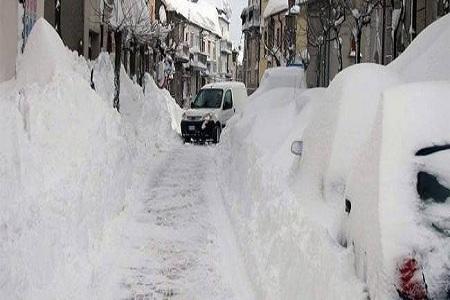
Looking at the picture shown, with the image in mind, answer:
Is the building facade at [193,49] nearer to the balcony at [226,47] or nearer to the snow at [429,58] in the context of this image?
the balcony at [226,47]

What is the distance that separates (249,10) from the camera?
67.5m

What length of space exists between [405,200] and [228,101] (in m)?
21.9

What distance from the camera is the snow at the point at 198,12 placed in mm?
58188

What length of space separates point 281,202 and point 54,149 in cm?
328

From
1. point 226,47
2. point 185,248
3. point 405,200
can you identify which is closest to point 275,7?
point 226,47

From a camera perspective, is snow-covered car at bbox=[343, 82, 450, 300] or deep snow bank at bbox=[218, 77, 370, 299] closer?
snow-covered car at bbox=[343, 82, 450, 300]

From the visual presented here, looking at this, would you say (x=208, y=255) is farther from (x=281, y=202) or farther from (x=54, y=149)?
(x=54, y=149)

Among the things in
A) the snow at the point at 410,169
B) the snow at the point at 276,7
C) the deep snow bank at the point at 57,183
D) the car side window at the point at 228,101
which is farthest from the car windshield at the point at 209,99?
the snow at the point at 276,7

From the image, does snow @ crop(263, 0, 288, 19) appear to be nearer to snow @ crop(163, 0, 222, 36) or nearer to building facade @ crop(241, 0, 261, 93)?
snow @ crop(163, 0, 222, 36)

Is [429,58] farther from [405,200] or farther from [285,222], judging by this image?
[405,200]

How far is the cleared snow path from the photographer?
22.4 ft

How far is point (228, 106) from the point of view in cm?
2564

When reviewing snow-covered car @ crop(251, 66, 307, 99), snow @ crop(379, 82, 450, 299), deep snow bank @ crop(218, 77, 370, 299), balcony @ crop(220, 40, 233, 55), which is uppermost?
balcony @ crop(220, 40, 233, 55)

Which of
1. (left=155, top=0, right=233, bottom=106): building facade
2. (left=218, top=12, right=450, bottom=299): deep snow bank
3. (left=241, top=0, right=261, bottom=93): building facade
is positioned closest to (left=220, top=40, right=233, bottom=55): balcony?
(left=155, top=0, right=233, bottom=106): building facade
